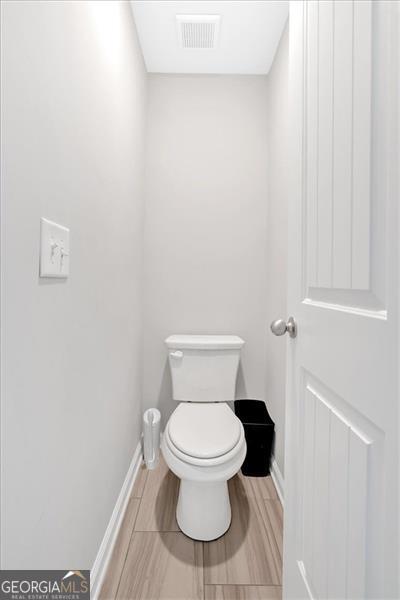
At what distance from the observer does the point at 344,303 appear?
625mm

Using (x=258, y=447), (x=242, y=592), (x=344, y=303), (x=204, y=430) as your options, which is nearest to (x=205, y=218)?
(x=204, y=430)

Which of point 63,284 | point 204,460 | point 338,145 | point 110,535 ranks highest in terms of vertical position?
point 338,145

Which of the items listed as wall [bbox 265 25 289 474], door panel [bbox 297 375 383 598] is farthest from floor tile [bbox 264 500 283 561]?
door panel [bbox 297 375 383 598]

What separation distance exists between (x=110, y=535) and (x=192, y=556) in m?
0.32

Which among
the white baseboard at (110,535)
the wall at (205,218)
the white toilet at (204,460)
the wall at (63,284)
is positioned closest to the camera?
the wall at (63,284)

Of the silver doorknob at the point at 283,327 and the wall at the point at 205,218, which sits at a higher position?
the wall at the point at 205,218

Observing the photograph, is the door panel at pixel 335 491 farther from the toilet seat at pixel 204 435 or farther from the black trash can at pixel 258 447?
the black trash can at pixel 258 447

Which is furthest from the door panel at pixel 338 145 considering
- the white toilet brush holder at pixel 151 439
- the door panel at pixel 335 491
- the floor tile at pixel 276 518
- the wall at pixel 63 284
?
the white toilet brush holder at pixel 151 439

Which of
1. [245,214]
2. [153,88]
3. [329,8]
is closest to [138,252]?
[245,214]

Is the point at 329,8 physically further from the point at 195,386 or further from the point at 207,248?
the point at 195,386

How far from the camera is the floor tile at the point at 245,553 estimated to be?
1.14m

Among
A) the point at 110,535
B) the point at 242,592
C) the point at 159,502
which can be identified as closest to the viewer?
the point at 242,592

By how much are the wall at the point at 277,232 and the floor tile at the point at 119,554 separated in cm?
74

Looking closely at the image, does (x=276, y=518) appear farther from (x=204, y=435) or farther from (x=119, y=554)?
(x=119, y=554)
